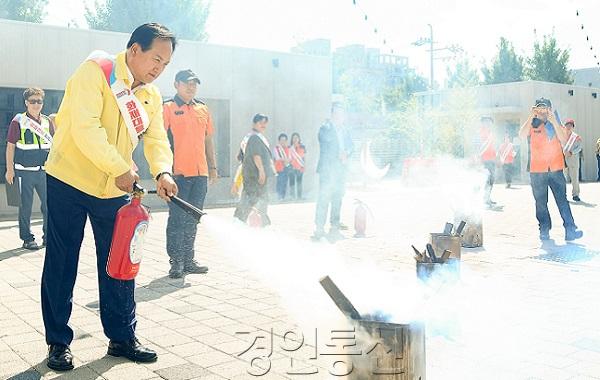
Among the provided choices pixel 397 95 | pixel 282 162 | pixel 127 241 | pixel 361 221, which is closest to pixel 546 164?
pixel 361 221

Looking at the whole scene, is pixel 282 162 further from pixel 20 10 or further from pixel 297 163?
pixel 20 10

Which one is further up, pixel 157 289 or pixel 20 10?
pixel 20 10

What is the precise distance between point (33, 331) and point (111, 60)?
2147mm

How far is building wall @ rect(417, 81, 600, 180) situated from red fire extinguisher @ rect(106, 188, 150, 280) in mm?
27689

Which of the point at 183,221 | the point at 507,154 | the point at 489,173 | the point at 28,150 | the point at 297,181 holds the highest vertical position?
the point at 28,150

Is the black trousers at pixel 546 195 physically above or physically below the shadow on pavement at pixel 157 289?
above

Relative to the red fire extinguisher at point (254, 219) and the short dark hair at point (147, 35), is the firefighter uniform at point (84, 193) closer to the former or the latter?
the short dark hair at point (147, 35)

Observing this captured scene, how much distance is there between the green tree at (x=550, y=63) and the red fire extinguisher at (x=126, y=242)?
46654 mm

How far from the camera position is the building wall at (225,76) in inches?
567

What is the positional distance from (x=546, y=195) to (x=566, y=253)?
4.60 feet

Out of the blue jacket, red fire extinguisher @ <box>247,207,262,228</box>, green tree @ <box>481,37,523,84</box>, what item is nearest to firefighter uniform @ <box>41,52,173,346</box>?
red fire extinguisher @ <box>247,207,262,228</box>

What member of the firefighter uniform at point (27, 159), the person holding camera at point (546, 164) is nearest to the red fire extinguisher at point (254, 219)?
the firefighter uniform at point (27, 159)

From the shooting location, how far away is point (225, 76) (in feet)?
57.6

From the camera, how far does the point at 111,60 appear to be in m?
3.60
